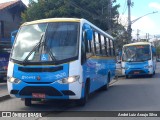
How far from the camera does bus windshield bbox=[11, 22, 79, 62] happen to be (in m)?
10.9

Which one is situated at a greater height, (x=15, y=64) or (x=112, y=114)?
(x=15, y=64)

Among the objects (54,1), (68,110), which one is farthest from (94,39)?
(54,1)

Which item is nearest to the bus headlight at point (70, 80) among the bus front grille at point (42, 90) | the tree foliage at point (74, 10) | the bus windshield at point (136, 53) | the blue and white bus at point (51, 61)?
the blue and white bus at point (51, 61)

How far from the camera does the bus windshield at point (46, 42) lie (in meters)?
10.9

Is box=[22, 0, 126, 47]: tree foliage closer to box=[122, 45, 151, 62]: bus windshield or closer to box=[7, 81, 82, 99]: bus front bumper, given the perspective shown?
box=[122, 45, 151, 62]: bus windshield

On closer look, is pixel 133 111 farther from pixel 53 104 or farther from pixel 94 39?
pixel 94 39

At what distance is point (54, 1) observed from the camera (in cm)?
3244

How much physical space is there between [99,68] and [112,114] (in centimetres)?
488

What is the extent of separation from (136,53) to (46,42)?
1630 centimetres

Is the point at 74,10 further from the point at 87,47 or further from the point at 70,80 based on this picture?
the point at 70,80

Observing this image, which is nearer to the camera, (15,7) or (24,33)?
(24,33)

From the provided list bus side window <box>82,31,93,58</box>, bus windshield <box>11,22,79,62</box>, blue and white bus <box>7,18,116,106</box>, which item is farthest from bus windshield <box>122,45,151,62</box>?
bus windshield <box>11,22,79,62</box>

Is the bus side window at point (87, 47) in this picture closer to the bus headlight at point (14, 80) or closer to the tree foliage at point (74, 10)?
the bus headlight at point (14, 80)

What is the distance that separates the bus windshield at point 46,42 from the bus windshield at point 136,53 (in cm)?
1563
